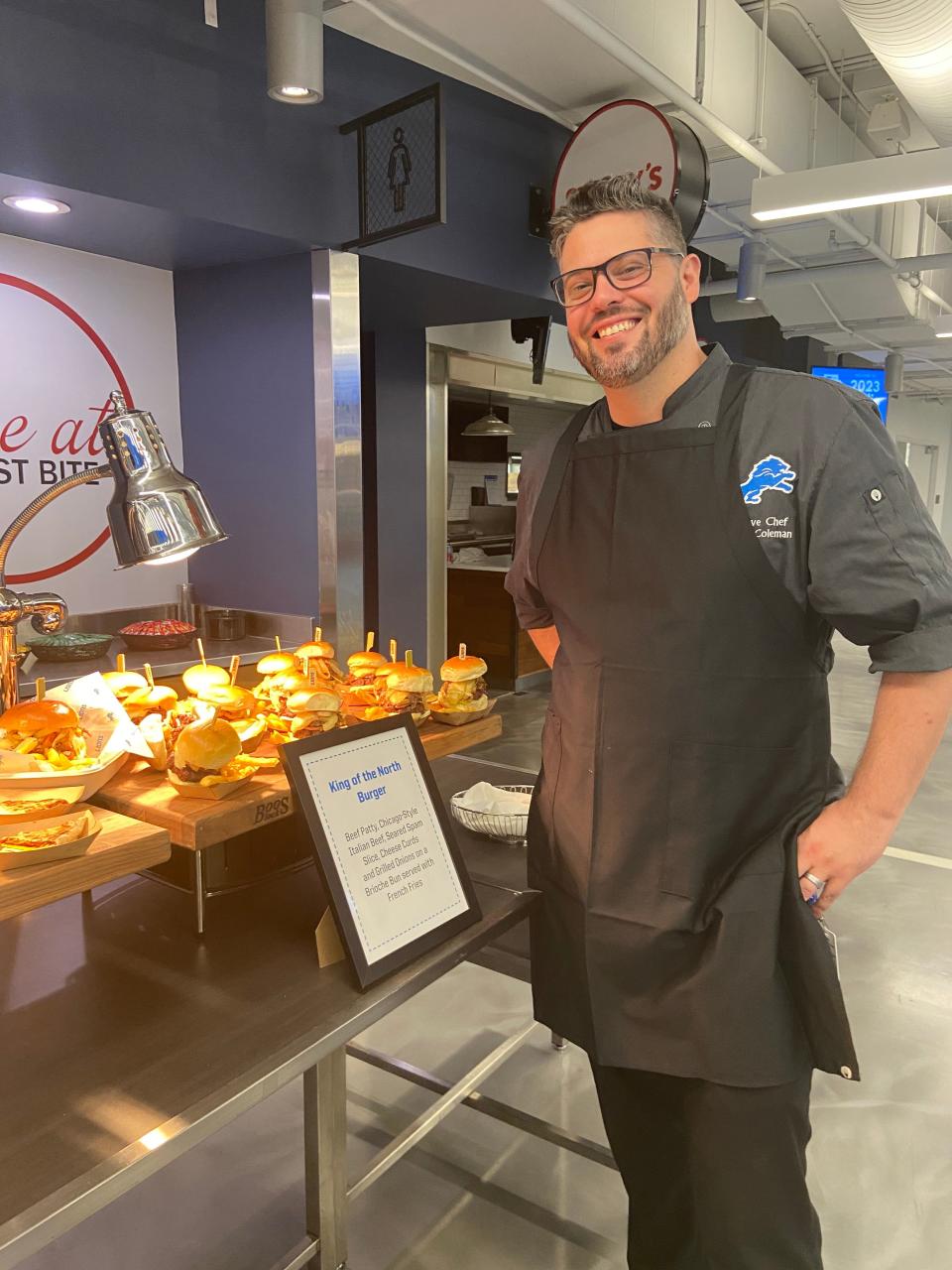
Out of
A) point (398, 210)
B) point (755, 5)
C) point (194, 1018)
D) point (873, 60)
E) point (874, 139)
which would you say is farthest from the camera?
point (874, 139)

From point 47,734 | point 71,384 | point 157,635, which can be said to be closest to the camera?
point 47,734

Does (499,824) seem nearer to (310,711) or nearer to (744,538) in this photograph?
(310,711)

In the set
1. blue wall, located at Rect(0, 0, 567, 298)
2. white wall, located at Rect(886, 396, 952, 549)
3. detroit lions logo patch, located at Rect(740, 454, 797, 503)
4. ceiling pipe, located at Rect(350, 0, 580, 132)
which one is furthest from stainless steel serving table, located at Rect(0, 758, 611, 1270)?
white wall, located at Rect(886, 396, 952, 549)

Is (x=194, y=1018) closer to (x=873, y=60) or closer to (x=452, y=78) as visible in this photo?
(x=452, y=78)

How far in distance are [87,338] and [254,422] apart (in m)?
0.73

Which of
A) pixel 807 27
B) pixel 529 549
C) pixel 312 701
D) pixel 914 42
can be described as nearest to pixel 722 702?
pixel 529 549

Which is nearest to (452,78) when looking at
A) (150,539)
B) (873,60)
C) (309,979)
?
(873,60)

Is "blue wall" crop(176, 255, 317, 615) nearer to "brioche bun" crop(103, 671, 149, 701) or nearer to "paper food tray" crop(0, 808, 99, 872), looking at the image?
"brioche bun" crop(103, 671, 149, 701)

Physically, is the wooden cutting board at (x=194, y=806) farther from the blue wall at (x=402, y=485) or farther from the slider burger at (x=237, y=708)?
the blue wall at (x=402, y=485)

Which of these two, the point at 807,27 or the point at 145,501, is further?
the point at 807,27

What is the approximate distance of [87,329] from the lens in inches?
146

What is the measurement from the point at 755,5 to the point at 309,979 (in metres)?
4.85

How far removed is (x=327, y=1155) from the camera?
4.87 ft

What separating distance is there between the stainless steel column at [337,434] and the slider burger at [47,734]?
2239 mm
